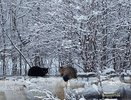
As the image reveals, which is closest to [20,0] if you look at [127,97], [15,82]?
[15,82]

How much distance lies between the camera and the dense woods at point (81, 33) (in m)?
10.9

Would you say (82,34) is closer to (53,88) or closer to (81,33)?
(81,33)

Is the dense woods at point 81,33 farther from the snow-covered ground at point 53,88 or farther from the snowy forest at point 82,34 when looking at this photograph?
the snow-covered ground at point 53,88

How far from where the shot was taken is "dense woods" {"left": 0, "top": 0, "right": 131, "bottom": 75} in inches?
430

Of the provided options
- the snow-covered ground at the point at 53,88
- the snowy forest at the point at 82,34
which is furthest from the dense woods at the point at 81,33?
the snow-covered ground at the point at 53,88

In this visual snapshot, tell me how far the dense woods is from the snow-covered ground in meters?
3.20

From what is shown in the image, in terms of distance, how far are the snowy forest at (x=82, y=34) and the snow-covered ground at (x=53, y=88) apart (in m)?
2.94

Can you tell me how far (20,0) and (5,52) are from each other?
1799 millimetres

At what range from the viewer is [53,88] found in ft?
23.3

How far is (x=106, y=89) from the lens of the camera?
6895 mm

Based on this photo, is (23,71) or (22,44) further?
(23,71)

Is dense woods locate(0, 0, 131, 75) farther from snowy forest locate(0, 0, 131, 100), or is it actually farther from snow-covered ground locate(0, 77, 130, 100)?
snow-covered ground locate(0, 77, 130, 100)

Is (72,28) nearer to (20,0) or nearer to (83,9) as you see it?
(83,9)

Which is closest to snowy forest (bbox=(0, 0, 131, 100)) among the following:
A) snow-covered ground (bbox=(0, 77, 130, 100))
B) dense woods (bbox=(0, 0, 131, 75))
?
dense woods (bbox=(0, 0, 131, 75))
